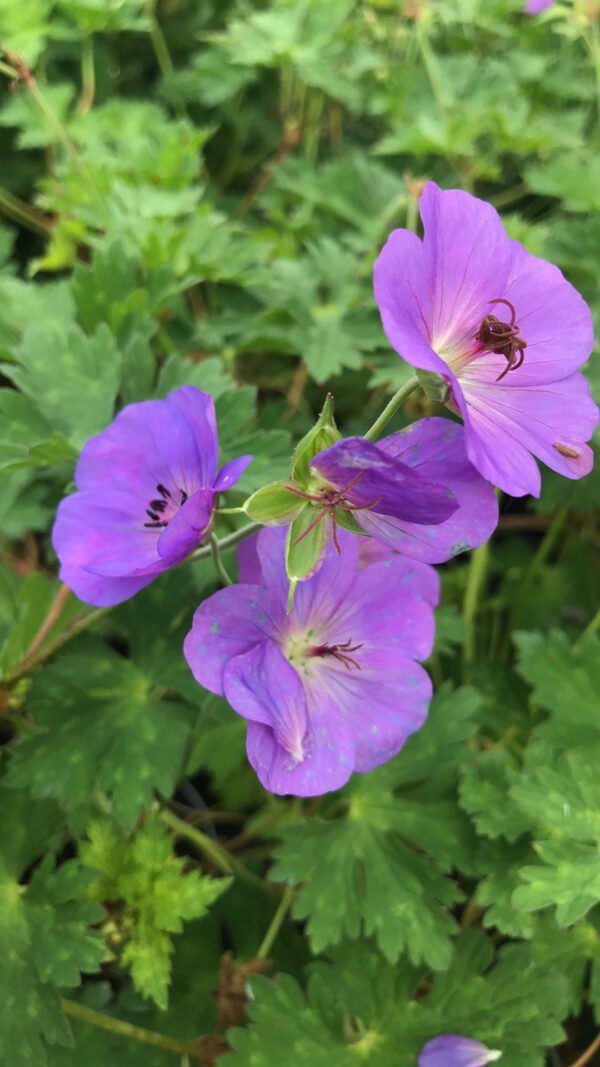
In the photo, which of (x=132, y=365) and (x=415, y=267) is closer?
(x=415, y=267)

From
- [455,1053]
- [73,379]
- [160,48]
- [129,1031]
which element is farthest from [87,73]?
[455,1053]

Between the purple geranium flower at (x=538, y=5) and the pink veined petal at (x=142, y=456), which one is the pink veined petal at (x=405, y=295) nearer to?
the pink veined petal at (x=142, y=456)

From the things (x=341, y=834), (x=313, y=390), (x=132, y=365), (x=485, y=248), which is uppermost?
(x=485, y=248)

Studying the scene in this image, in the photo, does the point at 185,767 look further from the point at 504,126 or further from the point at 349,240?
the point at 504,126

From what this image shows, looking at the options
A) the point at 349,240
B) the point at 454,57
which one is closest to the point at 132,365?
the point at 349,240

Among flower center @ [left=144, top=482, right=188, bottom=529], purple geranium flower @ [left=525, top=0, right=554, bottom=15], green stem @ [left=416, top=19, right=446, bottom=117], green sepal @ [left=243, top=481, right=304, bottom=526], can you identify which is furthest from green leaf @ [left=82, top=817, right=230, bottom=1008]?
purple geranium flower @ [left=525, top=0, right=554, bottom=15]

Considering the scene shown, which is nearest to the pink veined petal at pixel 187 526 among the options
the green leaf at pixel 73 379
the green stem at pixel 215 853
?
the green leaf at pixel 73 379
